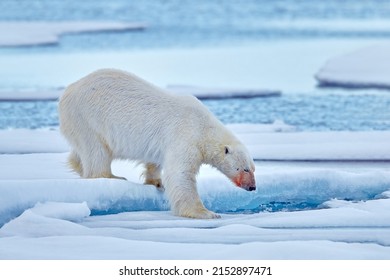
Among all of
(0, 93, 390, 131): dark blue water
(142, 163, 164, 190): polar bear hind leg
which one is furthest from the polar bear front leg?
(0, 93, 390, 131): dark blue water

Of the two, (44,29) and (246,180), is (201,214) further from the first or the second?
(44,29)

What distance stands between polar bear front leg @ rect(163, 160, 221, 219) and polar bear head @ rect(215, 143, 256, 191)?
7.2 inches

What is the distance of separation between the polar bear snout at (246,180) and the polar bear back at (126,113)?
377 mm

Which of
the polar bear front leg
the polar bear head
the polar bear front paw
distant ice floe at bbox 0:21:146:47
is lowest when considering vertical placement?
the polar bear front paw

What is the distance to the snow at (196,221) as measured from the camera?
4.27 meters

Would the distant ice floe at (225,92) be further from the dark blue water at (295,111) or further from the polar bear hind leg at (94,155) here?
the polar bear hind leg at (94,155)

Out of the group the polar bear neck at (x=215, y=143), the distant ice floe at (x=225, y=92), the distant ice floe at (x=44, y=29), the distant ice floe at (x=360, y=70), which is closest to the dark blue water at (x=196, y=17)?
the distant ice floe at (x=44, y=29)

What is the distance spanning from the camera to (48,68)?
13.4 m

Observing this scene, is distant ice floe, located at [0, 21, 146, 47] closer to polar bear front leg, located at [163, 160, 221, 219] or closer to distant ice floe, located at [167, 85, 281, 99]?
distant ice floe, located at [167, 85, 281, 99]

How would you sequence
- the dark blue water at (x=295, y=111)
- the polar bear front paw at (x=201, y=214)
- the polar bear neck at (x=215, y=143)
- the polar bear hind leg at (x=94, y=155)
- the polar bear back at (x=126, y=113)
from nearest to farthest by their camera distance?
the polar bear front paw at (x=201, y=214) < the polar bear neck at (x=215, y=143) < the polar bear back at (x=126, y=113) < the polar bear hind leg at (x=94, y=155) < the dark blue water at (x=295, y=111)

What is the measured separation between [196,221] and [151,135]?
68 centimetres

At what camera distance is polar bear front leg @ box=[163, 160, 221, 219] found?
5039 mm

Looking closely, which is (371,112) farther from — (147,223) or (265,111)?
(147,223)

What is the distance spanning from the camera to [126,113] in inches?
213
